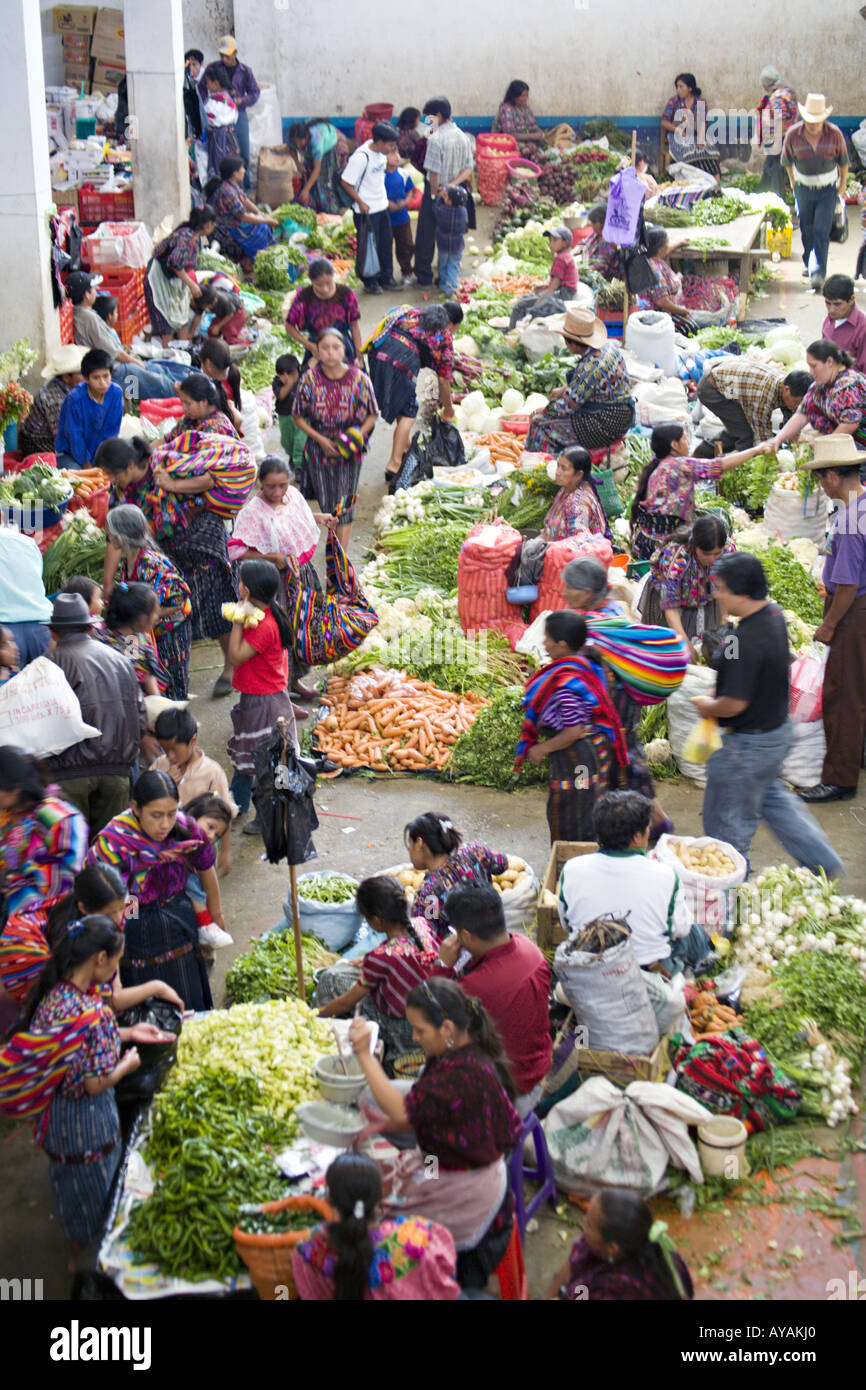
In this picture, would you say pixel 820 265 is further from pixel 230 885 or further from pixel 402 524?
pixel 230 885

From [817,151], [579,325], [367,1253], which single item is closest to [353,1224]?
[367,1253]

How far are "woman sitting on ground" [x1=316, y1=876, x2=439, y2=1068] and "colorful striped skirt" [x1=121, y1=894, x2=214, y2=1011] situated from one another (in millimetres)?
560

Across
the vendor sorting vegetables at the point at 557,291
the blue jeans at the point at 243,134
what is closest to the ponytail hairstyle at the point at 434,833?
the vendor sorting vegetables at the point at 557,291

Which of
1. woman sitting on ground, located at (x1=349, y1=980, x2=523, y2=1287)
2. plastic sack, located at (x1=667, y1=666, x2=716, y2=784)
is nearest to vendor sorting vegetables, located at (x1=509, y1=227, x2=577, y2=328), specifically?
plastic sack, located at (x1=667, y1=666, x2=716, y2=784)

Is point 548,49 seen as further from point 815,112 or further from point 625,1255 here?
point 625,1255

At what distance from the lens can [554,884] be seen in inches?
234

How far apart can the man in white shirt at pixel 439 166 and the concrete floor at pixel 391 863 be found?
4874 millimetres

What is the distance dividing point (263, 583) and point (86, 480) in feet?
8.98

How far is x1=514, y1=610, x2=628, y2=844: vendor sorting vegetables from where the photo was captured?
581 centimetres

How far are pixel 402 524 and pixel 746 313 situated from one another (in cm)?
602

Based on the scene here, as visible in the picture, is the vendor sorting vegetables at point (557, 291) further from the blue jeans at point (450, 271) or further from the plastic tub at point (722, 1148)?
the plastic tub at point (722, 1148)

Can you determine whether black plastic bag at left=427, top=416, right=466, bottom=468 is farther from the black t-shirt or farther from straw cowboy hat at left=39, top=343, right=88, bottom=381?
the black t-shirt

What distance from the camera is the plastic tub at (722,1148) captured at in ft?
15.6
